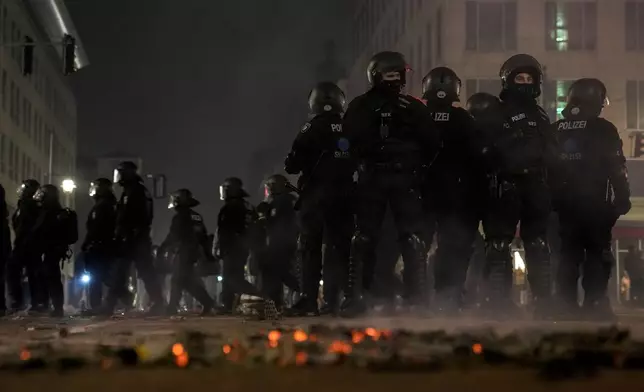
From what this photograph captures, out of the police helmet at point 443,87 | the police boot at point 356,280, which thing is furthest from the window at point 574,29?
the police boot at point 356,280

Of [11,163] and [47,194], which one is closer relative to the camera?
[47,194]

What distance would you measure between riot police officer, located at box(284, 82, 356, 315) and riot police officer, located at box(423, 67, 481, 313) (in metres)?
0.83

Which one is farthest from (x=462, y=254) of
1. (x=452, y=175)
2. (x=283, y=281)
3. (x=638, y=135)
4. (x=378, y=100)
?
(x=638, y=135)

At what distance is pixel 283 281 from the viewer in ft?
41.8

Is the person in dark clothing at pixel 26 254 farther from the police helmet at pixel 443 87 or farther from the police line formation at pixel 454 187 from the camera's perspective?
the police helmet at pixel 443 87

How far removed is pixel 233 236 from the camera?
12.9 metres

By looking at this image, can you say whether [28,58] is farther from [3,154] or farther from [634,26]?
[3,154]

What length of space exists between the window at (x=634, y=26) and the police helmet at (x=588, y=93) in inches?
1173

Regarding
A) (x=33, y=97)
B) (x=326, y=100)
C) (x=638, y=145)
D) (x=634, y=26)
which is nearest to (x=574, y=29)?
(x=634, y=26)

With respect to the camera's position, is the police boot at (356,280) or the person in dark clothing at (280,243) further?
the person in dark clothing at (280,243)

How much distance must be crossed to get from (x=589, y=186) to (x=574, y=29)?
98.7 ft

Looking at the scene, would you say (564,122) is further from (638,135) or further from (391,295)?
(638,135)

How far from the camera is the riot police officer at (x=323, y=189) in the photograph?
859cm

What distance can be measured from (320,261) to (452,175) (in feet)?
4.85
